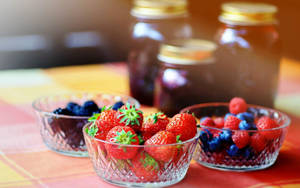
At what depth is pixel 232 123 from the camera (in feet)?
2.88

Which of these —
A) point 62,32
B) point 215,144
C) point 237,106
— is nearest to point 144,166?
point 215,144

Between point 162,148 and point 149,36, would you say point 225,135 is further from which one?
point 149,36

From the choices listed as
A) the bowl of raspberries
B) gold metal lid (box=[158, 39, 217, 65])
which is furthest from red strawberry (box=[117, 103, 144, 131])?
gold metal lid (box=[158, 39, 217, 65])

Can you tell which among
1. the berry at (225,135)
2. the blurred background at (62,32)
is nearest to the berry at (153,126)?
the berry at (225,135)

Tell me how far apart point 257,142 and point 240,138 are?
4 cm

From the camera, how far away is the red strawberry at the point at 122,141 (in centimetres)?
76

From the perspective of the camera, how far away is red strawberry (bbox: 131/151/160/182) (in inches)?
30.1

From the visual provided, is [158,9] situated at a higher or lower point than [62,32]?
higher

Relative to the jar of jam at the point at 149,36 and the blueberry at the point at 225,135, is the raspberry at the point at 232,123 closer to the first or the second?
the blueberry at the point at 225,135

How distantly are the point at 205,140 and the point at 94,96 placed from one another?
0.34 m

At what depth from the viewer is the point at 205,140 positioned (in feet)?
2.85

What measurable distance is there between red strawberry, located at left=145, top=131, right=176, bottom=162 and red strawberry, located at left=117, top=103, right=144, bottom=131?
3cm

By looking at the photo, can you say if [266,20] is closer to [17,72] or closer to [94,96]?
[94,96]

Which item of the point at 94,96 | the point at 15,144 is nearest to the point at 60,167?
the point at 15,144
